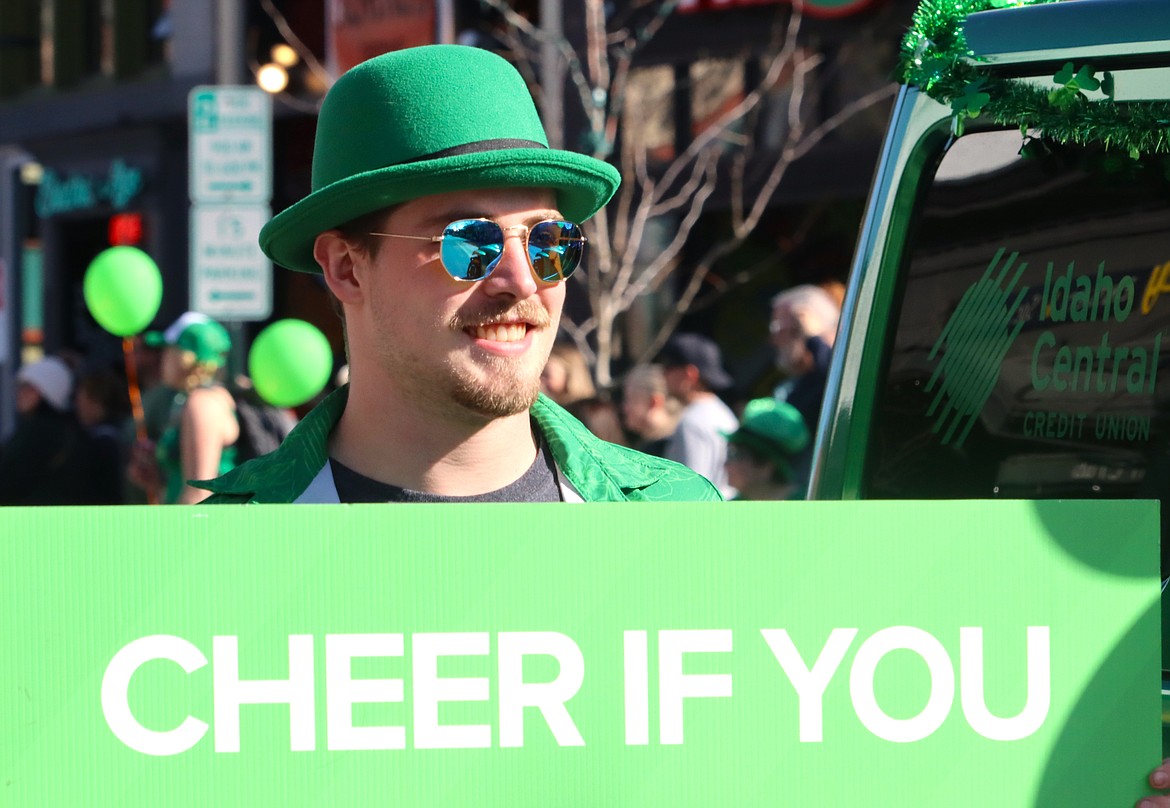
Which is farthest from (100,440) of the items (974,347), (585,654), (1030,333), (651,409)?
(585,654)

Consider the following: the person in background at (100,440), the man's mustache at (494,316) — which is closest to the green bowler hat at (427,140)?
the man's mustache at (494,316)

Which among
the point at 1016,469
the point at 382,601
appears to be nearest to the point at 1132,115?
the point at 1016,469

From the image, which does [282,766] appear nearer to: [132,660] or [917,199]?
[132,660]

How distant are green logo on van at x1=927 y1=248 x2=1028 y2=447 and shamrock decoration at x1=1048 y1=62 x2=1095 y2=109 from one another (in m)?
0.46

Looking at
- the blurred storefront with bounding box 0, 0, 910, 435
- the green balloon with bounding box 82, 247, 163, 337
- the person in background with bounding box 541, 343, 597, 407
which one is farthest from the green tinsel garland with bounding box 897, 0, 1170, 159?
the blurred storefront with bounding box 0, 0, 910, 435

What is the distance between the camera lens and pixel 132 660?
1.82 metres

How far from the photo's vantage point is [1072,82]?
251 centimetres

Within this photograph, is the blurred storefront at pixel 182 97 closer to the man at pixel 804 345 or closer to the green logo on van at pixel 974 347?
the man at pixel 804 345

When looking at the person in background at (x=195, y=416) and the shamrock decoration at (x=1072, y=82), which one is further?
the person in background at (x=195, y=416)

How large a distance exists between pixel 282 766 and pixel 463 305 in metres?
0.66

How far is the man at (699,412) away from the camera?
759 centimetres

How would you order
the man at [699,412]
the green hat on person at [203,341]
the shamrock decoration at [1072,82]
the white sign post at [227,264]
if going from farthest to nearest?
the white sign post at [227,264], the man at [699,412], the green hat on person at [203,341], the shamrock decoration at [1072,82]

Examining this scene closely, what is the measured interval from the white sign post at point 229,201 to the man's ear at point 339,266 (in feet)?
18.8

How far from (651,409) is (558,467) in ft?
18.8
